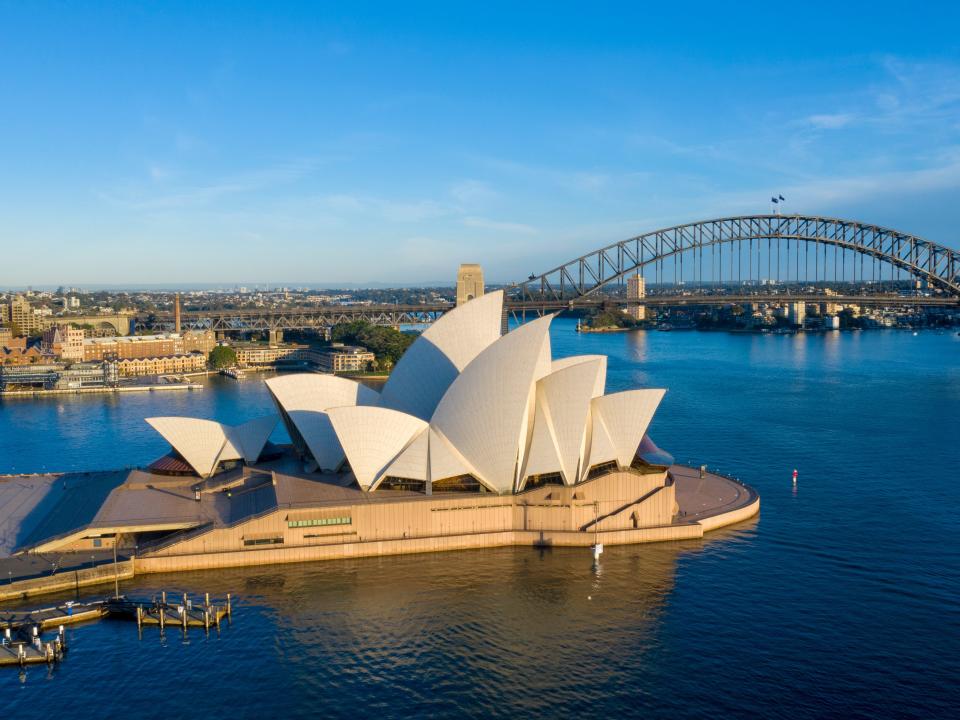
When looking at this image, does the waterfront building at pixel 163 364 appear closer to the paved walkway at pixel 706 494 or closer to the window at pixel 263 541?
the window at pixel 263 541

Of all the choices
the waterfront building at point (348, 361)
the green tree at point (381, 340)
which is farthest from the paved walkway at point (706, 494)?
the waterfront building at point (348, 361)

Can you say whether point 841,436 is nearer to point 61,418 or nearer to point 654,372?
point 654,372

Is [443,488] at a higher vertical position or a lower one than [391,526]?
higher

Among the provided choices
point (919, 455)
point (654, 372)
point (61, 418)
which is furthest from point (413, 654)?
point (654, 372)

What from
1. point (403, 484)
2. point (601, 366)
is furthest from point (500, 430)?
point (601, 366)

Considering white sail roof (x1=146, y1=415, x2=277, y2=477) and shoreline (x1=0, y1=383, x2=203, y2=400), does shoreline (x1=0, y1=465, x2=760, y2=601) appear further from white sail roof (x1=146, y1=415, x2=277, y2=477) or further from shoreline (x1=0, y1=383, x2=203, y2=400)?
shoreline (x1=0, y1=383, x2=203, y2=400)

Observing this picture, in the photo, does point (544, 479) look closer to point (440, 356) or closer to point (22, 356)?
point (440, 356)

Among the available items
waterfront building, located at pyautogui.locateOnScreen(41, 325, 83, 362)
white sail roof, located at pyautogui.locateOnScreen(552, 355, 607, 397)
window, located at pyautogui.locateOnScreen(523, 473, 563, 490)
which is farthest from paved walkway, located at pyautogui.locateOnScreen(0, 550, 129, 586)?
waterfront building, located at pyautogui.locateOnScreen(41, 325, 83, 362)
